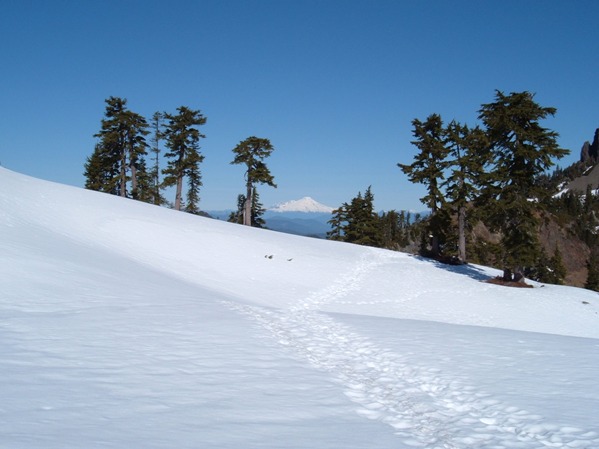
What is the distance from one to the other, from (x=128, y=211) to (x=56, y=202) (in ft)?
15.3

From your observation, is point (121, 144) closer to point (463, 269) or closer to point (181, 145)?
point (181, 145)

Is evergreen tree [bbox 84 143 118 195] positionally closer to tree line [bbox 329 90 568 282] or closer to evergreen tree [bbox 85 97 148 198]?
evergreen tree [bbox 85 97 148 198]

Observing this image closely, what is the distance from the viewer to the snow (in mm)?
4355

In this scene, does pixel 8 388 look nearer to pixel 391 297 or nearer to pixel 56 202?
pixel 391 297

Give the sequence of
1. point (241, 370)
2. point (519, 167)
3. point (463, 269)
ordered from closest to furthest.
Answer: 1. point (241, 370)
2. point (519, 167)
3. point (463, 269)

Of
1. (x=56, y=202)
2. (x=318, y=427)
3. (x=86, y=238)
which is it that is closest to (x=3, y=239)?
(x=86, y=238)

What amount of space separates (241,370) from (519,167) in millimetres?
24297

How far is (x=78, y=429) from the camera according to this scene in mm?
3842

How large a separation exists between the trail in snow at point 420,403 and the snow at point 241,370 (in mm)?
32

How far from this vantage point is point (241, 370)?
656 centimetres

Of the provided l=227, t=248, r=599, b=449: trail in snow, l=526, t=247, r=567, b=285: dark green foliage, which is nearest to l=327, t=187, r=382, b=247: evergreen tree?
l=227, t=248, r=599, b=449: trail in snow

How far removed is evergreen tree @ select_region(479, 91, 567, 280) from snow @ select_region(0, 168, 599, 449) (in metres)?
7.56

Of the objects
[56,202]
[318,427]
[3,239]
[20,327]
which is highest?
[56,202]

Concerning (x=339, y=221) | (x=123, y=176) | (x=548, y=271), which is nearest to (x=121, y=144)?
(x=123, y=176)
